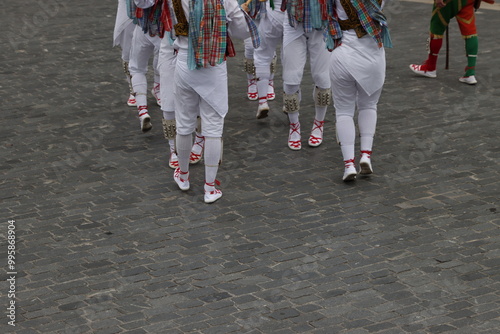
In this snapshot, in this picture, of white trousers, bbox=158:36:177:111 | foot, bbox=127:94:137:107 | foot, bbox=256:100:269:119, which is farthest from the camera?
foot, bbox=127:94:137:107

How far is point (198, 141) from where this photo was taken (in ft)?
30.0

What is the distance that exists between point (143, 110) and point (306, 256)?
3625 mm

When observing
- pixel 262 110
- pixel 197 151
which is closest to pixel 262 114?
pixel 262 110

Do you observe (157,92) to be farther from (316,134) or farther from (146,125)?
(316,134)

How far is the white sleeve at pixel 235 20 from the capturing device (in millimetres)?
7754

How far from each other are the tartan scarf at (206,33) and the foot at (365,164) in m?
1.66

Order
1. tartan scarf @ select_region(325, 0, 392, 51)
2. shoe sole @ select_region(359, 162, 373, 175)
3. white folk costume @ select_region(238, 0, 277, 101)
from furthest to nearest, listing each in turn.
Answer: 1. white folk costume @ select_region(238, 0, 277, 101)
2. shoe sole @ select_region(359, 162, 373, 175)
3. tartan scarf @ select_region(325, 0, 392, 51)

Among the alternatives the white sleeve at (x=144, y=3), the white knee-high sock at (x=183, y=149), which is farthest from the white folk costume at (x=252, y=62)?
the white knee-high sock at (x=183, y=149)

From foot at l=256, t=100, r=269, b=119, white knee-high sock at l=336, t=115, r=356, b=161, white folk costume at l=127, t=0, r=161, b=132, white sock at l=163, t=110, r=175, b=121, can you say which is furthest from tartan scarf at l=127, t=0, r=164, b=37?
white knee-high sock at l=336, t=115, r=356, b=161

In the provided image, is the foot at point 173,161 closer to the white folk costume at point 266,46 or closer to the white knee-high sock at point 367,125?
the white folk costume at point 266,46

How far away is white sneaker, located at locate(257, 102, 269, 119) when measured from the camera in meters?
10.4

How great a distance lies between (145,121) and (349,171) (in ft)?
8.54

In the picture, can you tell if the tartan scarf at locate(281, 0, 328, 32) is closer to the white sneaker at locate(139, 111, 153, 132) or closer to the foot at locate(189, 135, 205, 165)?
the foot at locate(189, 135, 205, 165)

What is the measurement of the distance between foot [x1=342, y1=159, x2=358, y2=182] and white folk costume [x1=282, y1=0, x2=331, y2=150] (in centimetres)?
103
